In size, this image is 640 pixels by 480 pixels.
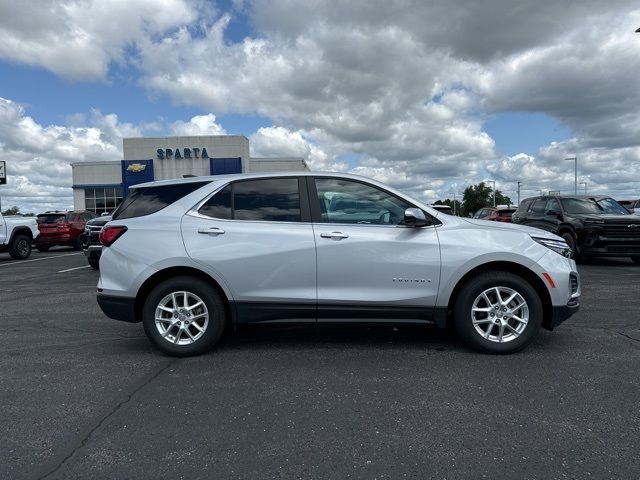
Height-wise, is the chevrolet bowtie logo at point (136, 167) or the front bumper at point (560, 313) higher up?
the chevrolet bowtie logo at point (136, 167)

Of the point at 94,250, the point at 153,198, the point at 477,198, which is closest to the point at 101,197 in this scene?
the point at 94,250

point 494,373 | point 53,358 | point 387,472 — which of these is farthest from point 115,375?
point 494,373

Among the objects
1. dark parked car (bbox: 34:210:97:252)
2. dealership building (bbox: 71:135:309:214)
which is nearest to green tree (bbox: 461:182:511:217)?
dealership building (bbox: 71:135:309:214)

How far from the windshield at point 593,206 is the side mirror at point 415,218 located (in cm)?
932

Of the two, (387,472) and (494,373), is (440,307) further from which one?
(387,472)

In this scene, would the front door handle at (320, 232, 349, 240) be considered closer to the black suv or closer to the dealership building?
the black suv

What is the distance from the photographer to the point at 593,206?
1229 centimetres

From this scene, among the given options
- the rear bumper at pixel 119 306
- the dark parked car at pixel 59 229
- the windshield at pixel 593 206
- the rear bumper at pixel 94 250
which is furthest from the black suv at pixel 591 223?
the dark parked car at pixel 59 229

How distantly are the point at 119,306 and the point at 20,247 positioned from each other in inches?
574

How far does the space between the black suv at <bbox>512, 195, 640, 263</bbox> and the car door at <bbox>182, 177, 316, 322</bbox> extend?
9.31 metres

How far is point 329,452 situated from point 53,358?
3300 millimetres

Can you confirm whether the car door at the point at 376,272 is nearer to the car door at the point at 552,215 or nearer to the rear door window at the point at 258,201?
the rear door window at the point at 258,201

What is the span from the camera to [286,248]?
15.0ft

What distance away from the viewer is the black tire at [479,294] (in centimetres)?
455
